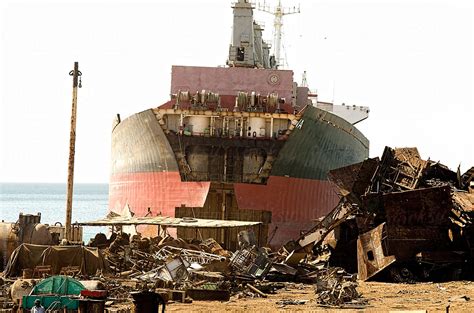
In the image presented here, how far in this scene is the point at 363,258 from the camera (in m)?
27.9

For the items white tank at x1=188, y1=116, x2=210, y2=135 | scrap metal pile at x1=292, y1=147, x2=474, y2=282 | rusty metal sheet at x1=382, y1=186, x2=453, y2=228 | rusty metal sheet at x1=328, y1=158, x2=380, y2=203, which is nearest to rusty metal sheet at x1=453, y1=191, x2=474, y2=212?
scrap metal pile at x1=292, y1=147, x2=474, y2=282

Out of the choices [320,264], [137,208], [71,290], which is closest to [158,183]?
[137,208]

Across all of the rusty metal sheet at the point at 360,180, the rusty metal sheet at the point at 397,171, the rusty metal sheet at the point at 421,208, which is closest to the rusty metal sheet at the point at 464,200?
the rusty metal sheet at the point at 421,208

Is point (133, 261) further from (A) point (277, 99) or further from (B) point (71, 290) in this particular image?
(A) point (277, 99)

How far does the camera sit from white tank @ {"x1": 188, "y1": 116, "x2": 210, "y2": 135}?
4266cm

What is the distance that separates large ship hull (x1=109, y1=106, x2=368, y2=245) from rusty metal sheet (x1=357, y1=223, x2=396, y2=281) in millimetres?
12147

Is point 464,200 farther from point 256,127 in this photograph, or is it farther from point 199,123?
point 199,123

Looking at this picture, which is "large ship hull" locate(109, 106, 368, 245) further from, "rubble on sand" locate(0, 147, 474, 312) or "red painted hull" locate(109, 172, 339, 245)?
"rubble on sand" locate(0, 147, 474, 312)

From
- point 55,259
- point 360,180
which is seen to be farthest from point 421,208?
point 55,259

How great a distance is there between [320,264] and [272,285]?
702 cm

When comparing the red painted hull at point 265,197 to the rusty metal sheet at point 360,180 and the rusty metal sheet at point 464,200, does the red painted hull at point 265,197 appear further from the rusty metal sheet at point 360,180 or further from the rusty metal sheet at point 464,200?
the rusty metal sheet at point 464,200

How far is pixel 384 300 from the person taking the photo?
72.0 ft

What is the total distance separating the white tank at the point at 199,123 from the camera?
1679 inches

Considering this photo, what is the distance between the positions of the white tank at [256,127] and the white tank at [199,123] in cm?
203
